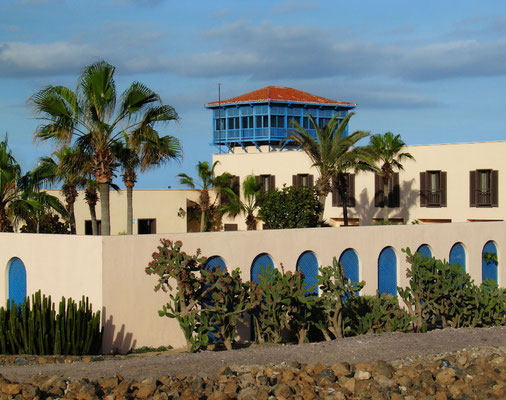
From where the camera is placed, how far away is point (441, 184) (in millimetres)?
38125

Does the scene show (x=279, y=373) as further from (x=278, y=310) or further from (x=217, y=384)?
(x=278, y=310)

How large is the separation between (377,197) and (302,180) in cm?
416

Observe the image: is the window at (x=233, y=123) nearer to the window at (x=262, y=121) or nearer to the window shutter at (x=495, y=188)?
the window at (x=262, y=121)

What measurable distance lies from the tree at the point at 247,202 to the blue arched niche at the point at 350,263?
19071 mm

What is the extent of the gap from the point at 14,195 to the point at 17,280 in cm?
484

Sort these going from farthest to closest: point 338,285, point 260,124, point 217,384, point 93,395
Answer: point 260,124 < point 338,285 < point 217,384 < point 93,395

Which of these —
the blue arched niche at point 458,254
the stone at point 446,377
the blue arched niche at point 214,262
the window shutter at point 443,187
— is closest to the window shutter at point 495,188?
the window shutter at point 443,187

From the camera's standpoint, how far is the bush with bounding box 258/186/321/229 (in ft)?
104

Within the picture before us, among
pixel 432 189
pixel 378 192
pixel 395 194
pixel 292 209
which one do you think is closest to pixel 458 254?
pixel 292 209

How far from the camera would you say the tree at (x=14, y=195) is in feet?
75.2

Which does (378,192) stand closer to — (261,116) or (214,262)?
(261,116)

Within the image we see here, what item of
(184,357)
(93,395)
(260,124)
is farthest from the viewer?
(260,124)

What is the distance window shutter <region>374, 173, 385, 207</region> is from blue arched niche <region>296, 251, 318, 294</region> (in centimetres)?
2000

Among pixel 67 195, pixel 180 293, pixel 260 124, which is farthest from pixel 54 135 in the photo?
pixel 260 124
